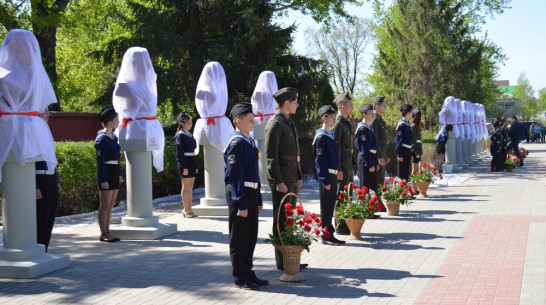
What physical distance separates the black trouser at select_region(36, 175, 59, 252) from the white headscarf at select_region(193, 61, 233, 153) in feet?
16.0

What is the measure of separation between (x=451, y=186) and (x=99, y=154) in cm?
1243

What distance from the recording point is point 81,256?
9.41m

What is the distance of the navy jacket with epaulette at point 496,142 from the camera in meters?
25.3

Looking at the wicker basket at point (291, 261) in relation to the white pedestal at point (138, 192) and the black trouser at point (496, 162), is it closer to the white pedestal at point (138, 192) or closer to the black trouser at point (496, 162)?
the white pedestal at point (138, 192)

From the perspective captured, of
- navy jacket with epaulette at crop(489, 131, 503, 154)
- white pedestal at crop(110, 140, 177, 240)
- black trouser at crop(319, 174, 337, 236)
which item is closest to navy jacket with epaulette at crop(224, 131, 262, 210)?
black trouser at crop(319, 174, 337, 236)

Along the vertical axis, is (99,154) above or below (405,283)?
above

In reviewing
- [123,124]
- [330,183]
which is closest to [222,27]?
[123,124]

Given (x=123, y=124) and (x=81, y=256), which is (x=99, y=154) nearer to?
(x=123, y=124)

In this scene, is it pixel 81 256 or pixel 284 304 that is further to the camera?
pixel 81 256

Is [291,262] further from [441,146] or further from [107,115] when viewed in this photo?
[441,146]

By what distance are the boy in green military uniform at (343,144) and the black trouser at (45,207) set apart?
14.3ft

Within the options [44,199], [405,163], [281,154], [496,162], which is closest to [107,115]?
[44,199]

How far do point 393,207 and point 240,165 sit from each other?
6.66 metres

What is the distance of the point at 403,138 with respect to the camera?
51.3ft
